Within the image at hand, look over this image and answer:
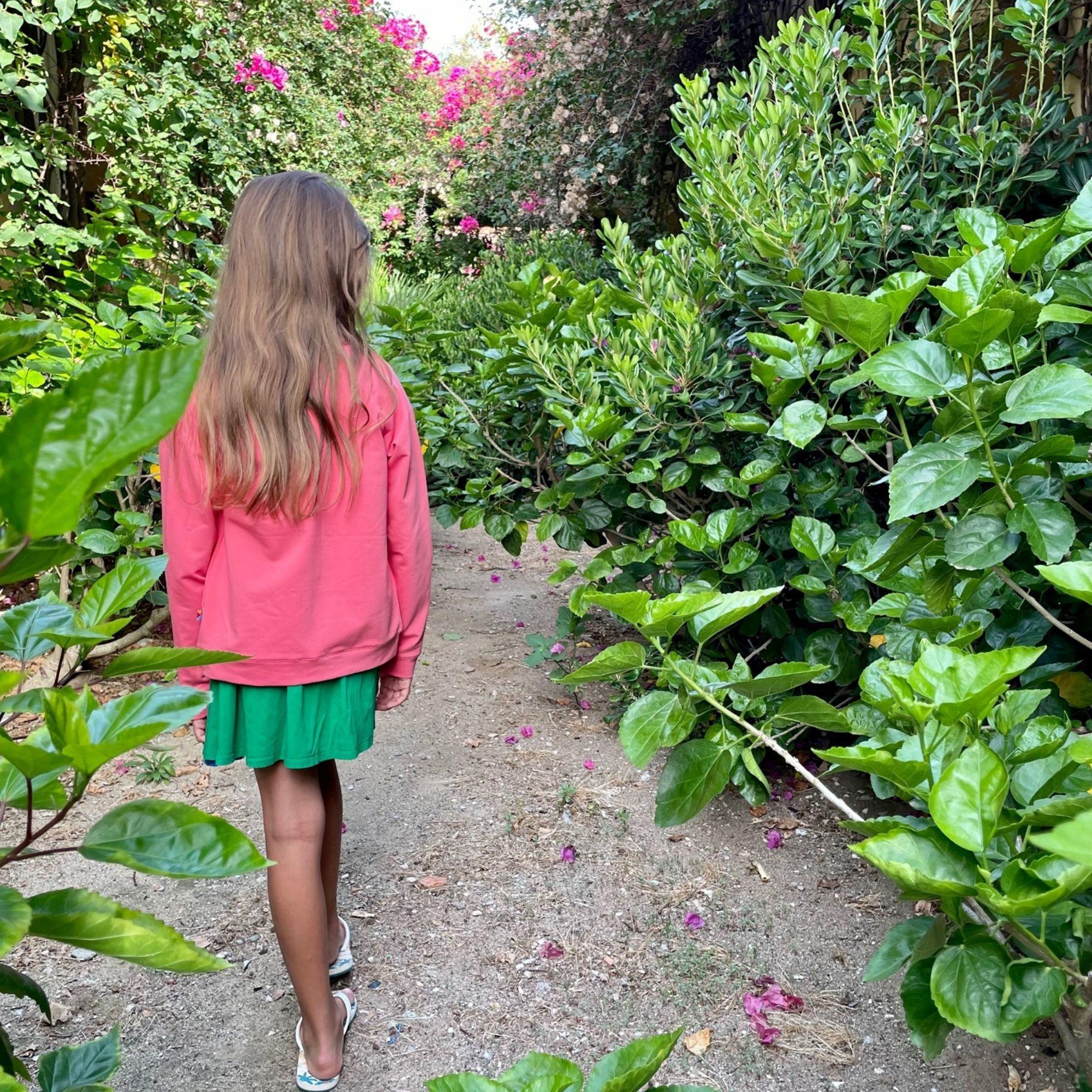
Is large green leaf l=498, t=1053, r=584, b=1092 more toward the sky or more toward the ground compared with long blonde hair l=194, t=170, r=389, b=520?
more toward the ground

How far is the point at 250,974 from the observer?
7.40ft

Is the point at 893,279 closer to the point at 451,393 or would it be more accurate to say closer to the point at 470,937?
the point at 470,937

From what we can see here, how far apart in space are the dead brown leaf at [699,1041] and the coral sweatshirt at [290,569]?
98 centimetres

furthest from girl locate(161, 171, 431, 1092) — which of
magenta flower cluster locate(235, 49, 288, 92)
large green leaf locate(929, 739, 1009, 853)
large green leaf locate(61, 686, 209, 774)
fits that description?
magenta flower cluster locate(235, 49, 288, 92)

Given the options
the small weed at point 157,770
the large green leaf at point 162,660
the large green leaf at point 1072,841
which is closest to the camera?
the large green leaf at point 1072,841

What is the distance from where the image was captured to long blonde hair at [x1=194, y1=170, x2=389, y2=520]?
1815 mm

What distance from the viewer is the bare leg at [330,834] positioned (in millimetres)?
2072

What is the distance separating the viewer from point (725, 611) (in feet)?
3.22

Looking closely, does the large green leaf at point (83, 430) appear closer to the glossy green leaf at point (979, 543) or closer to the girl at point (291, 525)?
the glossy green leaf at point (979, 543)

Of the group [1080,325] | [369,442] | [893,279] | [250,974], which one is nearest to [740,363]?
[1080,325]

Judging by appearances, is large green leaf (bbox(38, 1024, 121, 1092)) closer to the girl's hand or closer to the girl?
the girl

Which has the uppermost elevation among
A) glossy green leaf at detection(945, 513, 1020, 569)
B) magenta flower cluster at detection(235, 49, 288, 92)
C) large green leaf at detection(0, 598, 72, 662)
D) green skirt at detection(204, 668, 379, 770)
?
magenta flower cluster at detection(235, 49, 288, 92)

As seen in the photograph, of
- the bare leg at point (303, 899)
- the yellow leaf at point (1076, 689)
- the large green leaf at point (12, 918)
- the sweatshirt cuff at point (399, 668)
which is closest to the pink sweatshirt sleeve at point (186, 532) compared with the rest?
the bare leg at point (303, 899)

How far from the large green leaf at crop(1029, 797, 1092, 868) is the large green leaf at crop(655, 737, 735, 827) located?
71cm
